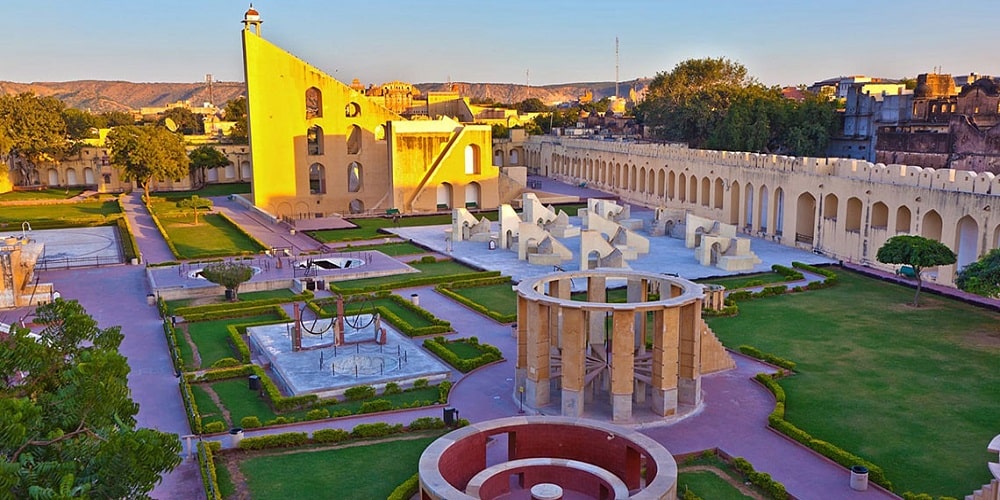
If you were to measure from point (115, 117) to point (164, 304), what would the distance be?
Result: 93.7 m

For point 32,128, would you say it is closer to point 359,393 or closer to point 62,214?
point 62,214

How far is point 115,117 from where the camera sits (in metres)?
112

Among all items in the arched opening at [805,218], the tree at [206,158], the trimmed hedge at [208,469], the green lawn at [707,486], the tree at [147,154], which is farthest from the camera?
the tree at [206,158]

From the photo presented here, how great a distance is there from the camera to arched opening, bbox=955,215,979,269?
3391 cm

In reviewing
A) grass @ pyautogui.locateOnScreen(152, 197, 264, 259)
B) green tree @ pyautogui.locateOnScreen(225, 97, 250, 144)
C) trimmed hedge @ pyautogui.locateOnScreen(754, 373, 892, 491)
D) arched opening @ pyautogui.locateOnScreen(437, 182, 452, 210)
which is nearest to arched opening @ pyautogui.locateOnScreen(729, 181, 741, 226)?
arched opening @ pyautogui.locateOnScreen(437, 182, 452, 210)

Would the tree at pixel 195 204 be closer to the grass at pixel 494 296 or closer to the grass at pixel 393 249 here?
the grass at pixel 393 249

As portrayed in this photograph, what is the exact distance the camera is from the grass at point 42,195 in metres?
65.7

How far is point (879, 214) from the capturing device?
3881 centimetres

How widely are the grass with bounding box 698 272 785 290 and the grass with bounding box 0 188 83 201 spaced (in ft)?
181

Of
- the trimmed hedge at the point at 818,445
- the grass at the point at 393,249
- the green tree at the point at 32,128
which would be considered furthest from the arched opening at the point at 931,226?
the green tree at the point at 32,128

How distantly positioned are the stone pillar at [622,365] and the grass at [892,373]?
416 centimetres

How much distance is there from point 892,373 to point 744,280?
12.3m

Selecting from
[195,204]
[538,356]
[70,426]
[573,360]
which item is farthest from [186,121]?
[70,426]

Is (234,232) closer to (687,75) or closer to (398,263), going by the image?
(398,263)
